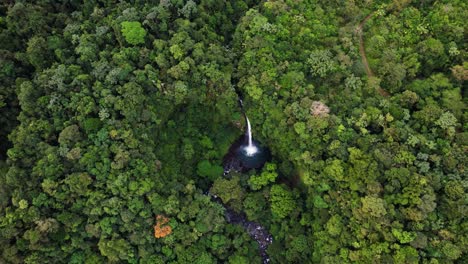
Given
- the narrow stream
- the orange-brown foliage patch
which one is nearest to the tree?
the narrow stream

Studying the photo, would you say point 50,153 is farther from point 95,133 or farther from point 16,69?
point 16,69

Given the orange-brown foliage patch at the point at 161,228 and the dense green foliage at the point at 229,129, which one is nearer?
the dense green foliage at the point at 229,129

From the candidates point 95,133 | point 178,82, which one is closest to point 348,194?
point 178,82

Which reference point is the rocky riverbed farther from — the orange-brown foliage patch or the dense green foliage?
the orange-brown foliage patch

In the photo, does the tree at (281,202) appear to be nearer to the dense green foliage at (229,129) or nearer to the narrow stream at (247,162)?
the dense green foliage at (229,129)

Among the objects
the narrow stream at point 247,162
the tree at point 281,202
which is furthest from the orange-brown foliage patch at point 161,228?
the tree at point 281,202

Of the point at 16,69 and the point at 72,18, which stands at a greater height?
the point at 72,18

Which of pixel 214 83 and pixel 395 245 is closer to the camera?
pixel 395 245
